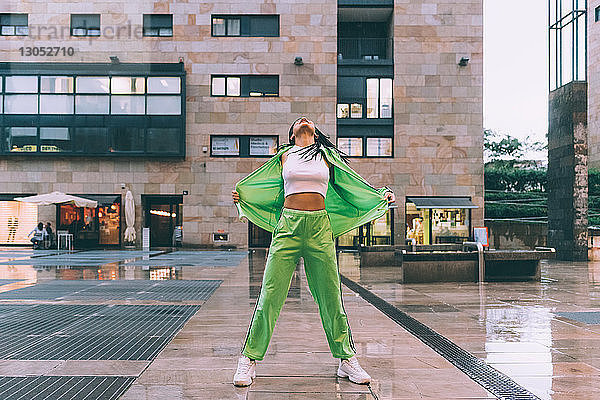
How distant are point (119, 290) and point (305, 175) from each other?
797 cm

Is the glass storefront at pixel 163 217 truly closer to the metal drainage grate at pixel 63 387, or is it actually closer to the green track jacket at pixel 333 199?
the green track jacket at pixel 333 199

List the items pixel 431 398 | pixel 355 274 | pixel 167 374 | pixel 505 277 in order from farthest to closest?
pixel 355 274 < pixel 505 277 < pixel 167 374 < pixel 431 398

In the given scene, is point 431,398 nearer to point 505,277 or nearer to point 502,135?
point 505,277

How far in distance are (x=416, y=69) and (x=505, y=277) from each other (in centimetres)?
2065

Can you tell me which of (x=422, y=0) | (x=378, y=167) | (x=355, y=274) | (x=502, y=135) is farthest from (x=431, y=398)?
(x=502, y=135)

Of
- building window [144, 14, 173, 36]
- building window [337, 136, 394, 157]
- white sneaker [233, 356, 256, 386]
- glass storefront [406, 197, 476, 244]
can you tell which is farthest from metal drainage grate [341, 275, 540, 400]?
building window [144, 14, 173, 36]

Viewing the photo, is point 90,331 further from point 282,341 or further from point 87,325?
point 282,341

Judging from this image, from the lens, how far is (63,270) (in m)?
16.5

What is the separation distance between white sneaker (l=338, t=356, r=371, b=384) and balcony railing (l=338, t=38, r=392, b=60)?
3024 cm

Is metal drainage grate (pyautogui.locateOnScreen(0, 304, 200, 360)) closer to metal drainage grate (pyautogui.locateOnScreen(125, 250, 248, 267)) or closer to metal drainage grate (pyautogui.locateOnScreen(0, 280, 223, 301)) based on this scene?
metal drainage grate (pyautogui.locateOnScreen(0, 280, 223, 301))

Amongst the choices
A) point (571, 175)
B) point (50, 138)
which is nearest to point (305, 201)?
point (571, 175)

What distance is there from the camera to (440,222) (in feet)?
105

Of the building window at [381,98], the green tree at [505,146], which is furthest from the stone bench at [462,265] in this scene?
the green tree at [505,146]

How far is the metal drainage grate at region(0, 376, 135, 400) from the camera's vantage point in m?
4.35
